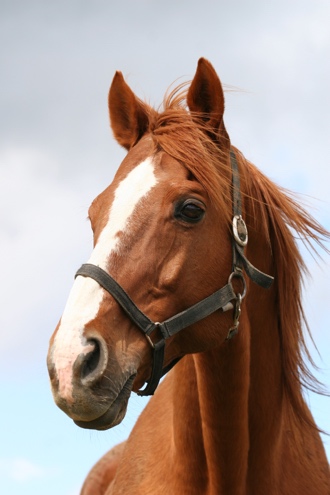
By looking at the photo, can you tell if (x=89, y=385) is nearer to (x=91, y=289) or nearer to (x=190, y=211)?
(x=91, y=289)

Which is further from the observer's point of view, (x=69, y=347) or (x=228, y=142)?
(x=228, y=142)

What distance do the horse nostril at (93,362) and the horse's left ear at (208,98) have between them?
5.89ft

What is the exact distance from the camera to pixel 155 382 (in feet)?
15.8

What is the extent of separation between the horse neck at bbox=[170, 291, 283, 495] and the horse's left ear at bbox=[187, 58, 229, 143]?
1171mm

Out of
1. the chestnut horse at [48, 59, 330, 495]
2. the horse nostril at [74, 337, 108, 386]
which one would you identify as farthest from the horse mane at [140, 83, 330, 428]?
the horse nostril at [74, 337, 108, 386]

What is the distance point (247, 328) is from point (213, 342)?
0.44 m

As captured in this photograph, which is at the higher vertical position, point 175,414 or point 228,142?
point 228,142

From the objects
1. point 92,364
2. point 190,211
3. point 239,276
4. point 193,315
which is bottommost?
point 92,364

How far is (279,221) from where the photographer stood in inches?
227

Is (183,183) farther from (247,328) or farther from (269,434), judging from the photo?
(269,434)

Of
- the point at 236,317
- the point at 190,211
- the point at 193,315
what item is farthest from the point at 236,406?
the point at 190,211

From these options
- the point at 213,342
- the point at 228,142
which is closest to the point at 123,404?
the point at 213,342

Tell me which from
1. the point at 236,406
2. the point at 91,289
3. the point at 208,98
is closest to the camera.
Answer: the point at 91,289

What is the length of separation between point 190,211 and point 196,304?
0.56 metres
